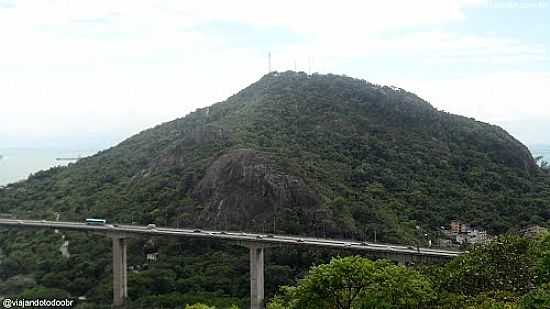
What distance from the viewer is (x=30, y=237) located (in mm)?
48188

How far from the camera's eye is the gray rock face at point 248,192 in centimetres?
4297

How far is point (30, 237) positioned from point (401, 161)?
101ft

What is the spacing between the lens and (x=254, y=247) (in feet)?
115

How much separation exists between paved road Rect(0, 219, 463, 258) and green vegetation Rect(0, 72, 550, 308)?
4.79 ft

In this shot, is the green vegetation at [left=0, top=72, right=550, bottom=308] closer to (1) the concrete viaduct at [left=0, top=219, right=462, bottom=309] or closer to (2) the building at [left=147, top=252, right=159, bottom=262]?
(2) the building at [left=147, top=252, right=159, bottom=262]

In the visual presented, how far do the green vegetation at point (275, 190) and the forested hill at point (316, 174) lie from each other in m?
0.14

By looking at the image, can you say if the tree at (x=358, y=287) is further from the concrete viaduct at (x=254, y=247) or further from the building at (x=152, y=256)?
the building at (x=152, y=256)

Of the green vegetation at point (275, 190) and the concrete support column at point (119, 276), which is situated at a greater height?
the green vegetation at point (275, 190)

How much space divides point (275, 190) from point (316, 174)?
5195mm

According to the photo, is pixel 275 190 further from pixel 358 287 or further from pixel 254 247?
pixel 358 287

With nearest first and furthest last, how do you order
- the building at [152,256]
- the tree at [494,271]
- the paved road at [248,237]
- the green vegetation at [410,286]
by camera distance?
the green vegetation at [410,286] → the tree at [494,271] → the paved road at [248,237] → the building at [152,256]

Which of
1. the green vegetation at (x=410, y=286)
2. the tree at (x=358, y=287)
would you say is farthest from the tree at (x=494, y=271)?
the tree at (x=358, y=287)

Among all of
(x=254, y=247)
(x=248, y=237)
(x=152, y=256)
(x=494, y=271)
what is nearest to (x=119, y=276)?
(x=152, y=256)

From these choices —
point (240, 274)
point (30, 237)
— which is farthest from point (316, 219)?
point (30, 237)
